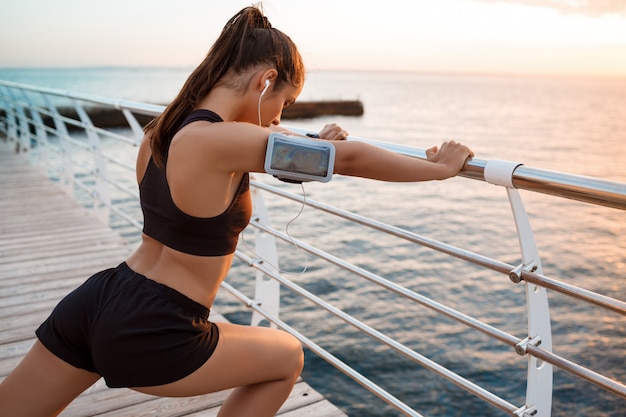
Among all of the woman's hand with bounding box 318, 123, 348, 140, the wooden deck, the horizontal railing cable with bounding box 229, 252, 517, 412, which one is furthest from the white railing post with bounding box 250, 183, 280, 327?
the woman's hand with bounding box 318, 123, 348, 140

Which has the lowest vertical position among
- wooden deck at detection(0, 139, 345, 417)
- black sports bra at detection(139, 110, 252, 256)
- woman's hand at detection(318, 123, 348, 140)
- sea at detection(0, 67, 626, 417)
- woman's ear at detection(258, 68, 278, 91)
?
sea at detection(0, 67, 626, 417)

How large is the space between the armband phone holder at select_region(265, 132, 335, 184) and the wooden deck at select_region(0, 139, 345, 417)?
1.11 m

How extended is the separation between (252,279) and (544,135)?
3867 centimetres

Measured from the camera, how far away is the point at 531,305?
133 centimetres

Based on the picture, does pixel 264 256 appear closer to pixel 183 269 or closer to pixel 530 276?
pixel 183 269

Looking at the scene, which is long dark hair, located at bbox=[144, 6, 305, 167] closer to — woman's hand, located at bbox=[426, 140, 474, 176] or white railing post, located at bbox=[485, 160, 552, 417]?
woman's hand, located at bbox=[426, 140, 474, 176]

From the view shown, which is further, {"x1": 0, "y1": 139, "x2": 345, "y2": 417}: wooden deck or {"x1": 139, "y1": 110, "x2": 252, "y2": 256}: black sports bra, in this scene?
{"x1": 0, "y1": 139, "x2": 345, "y2": 417}: wooden deck

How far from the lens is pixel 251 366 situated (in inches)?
51.7

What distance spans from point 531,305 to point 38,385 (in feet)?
3.67

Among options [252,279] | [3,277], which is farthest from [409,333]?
[3,277]

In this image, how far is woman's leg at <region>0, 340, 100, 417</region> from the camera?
127 centimetres

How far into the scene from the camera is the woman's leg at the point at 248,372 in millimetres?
1267

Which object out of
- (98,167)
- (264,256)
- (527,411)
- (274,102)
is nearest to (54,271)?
(98,167)

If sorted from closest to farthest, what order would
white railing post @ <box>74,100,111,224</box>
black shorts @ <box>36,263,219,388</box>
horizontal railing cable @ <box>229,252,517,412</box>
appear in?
black shorts @ <box>36,263,219,388</box>
horizontal railing cable @ <box>229,252,517,412</box>
white railing post @ <box>74,100,111,224</box>
